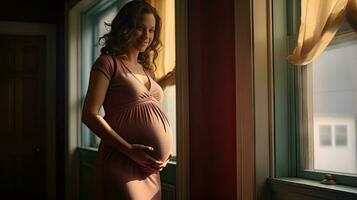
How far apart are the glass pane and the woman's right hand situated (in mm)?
688

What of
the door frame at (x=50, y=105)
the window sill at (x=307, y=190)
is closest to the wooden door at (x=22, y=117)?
the door frame at (x=50, y=105)

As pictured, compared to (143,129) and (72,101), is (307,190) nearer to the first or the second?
(143,129)

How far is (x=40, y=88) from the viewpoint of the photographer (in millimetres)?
4910

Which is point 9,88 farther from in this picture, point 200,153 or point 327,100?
point 327,100

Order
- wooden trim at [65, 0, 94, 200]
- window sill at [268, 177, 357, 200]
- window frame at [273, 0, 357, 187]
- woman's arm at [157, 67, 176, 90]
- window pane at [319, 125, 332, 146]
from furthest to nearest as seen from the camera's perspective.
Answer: wooden trim at [65, 0, 94, 200]
woman's arm at [157, 67, 176, 90]
window frame at [273, 0, 357, 187]
window pane at [319, 125, 332, 146]
window sill at [268, 177, 357, 200]

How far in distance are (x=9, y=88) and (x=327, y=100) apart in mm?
3679

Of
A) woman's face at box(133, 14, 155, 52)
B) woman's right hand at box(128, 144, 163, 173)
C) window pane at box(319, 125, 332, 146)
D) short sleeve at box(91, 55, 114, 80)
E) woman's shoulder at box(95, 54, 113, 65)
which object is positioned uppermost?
woman's face at box(133, 14, 155, 52)

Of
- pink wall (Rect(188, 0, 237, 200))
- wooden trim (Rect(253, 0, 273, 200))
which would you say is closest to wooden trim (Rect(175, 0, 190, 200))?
pink wall (Rect(188, 0, 237, 200))

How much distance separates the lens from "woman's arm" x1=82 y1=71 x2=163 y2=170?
179cm

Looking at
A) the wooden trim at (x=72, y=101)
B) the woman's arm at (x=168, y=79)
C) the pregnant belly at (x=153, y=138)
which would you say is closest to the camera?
the pregnant belly at (x=153, y=138)

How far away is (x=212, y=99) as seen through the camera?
7.43ft

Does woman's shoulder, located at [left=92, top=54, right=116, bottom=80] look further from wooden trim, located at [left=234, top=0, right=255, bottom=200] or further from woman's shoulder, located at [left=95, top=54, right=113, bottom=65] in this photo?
wooden trim, located at [left=234, top=0, right=255, bottom=200]

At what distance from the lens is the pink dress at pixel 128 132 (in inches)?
71.2

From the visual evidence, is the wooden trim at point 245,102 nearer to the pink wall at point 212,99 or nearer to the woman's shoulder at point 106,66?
the pink wall at point 212,99
